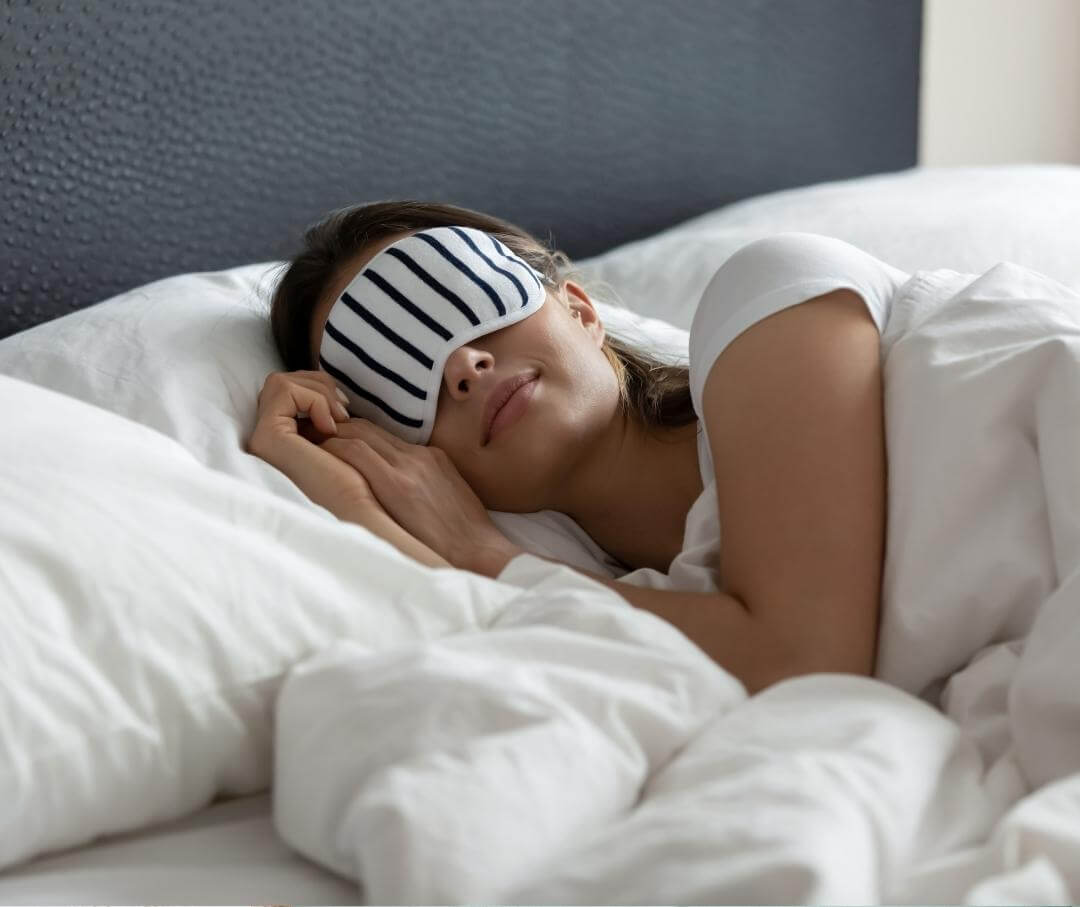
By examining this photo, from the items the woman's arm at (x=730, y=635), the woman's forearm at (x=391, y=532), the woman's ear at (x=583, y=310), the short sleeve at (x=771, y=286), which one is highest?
the short sleeve at (x=771, y=286)

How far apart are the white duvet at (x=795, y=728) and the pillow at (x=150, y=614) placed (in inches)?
1.5


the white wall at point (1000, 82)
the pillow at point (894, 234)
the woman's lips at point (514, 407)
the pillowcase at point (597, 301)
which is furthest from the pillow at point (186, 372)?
the white wall at point (1000, 82)

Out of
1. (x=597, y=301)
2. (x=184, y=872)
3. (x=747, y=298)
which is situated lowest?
(x=184, y=872)

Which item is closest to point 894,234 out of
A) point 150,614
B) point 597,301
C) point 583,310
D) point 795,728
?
point 597,301

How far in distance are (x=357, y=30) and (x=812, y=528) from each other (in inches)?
41.4

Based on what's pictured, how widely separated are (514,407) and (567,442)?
0.19 feet

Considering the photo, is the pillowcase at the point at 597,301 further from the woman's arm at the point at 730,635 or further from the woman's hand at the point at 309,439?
the woman's arm at the point at 730,635

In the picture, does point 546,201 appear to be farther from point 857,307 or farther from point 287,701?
point 287,701

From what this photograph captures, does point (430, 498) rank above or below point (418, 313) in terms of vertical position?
below

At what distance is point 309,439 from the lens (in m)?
1.11

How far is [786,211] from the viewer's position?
181 cm

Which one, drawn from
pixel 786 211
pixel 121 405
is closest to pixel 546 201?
pixel 786 211

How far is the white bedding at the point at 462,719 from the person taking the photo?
0.59 meters

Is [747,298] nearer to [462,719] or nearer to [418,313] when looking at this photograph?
[418,313]
